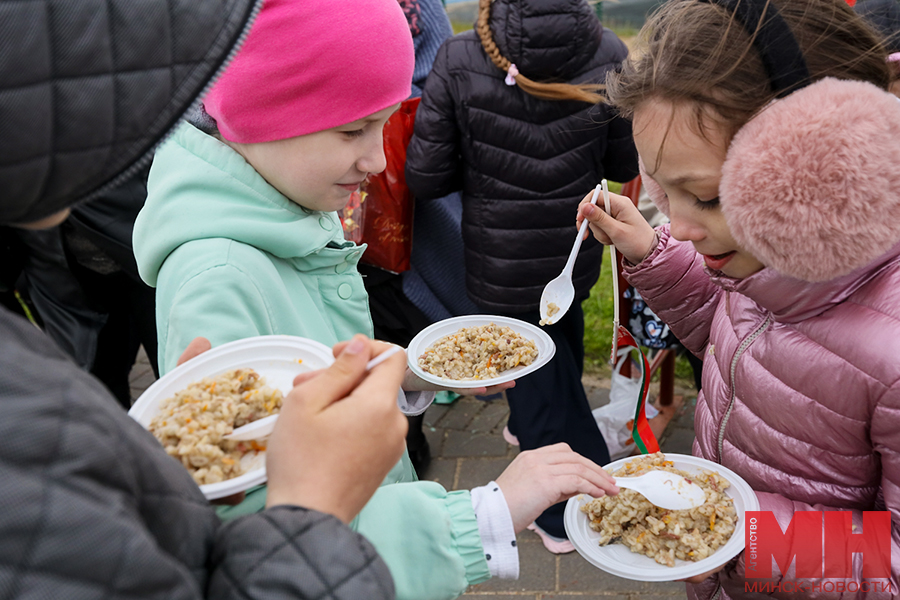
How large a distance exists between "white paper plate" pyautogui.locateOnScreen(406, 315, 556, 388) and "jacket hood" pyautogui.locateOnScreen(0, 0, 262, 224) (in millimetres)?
1375

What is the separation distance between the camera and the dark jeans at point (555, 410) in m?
3.66

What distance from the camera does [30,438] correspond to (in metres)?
0.73

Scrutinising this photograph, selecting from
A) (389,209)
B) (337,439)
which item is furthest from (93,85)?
(389,209)

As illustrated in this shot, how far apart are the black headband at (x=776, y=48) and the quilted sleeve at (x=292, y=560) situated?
4.48 feet

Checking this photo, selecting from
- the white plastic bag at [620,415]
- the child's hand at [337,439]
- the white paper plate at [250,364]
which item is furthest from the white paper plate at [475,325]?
the white plastic bag at [620,415]

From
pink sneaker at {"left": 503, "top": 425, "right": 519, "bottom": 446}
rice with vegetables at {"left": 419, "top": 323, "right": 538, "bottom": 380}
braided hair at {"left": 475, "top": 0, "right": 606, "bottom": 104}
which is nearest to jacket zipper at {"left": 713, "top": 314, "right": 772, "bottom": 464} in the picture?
rice with vegetables at {"left": 419, "top": 323, "right": 538, "bottom": 380}

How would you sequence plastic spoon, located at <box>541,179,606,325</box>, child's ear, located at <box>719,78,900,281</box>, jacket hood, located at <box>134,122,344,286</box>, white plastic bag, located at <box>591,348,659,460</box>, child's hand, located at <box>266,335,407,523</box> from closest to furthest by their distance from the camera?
child's hand, located at <box>266,335,407,523</box>
child's ear, located at <box>719,78,900,281</box>
jacket hood, located at <box>134,122,344,286</box>
plastic spoon, located at <box>541,179,606,325</box>
white plastic bag, located at <box>591,348,659,460</box>

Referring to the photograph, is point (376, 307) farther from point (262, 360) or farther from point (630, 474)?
point (262, 360)

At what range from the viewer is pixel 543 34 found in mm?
3209

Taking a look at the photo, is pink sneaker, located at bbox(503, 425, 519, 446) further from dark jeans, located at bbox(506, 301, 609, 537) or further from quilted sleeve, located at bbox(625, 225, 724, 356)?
quilted sleeve, located at bbox(625, 225, 724, 356)

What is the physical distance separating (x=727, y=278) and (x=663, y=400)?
2882 mm

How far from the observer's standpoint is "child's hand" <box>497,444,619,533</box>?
1604mm

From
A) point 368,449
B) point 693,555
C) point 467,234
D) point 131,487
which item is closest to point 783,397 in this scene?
point 693,555

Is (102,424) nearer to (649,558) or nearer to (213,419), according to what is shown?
(213,419)
